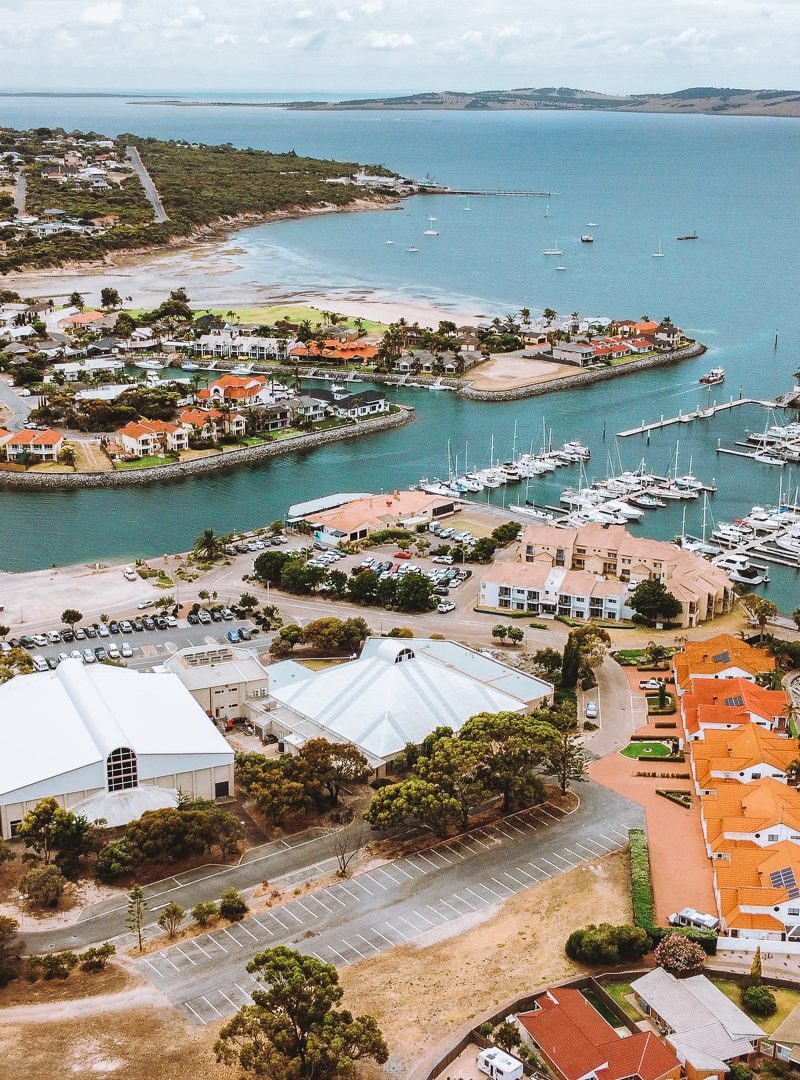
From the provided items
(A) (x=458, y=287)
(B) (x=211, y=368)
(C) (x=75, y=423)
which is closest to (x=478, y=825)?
(C) (x=75, y=423)

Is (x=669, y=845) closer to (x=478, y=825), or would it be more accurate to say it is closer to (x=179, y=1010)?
(x=478, y=825)

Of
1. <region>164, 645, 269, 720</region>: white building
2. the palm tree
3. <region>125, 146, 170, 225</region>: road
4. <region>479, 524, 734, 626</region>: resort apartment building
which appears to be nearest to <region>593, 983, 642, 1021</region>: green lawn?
<region>164, 645, 269, 720</region>: white building

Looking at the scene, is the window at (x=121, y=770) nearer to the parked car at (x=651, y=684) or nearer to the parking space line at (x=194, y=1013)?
the parking space line at (x=194, y=1013)

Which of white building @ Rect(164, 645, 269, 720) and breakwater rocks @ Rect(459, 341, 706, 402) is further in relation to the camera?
breakwater rocks @ Rect(459, 341, 706, 402)

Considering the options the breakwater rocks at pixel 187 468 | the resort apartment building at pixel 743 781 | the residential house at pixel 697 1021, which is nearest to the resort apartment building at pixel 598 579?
the resort apartment building at pixel 743 781

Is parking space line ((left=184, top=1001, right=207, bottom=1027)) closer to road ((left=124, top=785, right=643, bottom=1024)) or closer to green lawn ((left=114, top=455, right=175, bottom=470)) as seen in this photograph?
road ((left=124, top=785, right=643, bottom=1024))

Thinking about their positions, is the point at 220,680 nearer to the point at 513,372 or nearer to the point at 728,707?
the point at 728,707

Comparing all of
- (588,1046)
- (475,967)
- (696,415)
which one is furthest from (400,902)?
(696,415)
